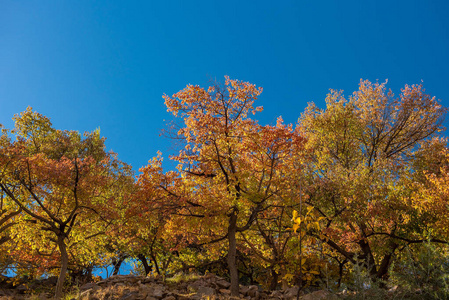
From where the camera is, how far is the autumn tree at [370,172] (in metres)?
17.9

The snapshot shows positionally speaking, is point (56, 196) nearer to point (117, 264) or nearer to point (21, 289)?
point (21, 289)

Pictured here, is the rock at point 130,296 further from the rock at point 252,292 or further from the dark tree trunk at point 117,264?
the dark tree trunk at point 117,264

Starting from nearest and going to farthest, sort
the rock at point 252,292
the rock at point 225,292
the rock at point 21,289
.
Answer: the rock at point 252,292 → the rock at point 225,292 → the rock at point 21,289

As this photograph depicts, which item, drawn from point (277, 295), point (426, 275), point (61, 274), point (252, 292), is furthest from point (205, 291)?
point (426, 275)

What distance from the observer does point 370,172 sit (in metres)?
22.1

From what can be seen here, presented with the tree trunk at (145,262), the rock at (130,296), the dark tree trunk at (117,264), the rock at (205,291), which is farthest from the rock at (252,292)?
the dark tree trunk at (117,264)

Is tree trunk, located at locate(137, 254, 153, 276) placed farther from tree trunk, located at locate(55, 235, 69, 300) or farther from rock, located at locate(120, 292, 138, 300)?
rock, located at locate(120, 292, 138, 300)

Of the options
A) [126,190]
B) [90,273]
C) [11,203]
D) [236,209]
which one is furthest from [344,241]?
[90,273]

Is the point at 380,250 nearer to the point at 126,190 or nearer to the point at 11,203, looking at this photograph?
the point at 126,190

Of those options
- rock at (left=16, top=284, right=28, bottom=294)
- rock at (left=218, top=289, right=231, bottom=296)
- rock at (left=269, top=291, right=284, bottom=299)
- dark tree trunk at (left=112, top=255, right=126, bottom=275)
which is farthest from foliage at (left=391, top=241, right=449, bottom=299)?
rock at (left=16, top=284, right=28, bottom=294)

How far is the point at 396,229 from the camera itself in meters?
18.7

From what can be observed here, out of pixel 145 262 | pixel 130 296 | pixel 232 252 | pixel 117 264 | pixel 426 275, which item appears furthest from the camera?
pixel 117 264

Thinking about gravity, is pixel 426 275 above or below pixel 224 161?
below

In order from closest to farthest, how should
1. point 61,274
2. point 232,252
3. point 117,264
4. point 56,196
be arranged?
point 61,274, point 232,252, point 56,196, point 117,264
